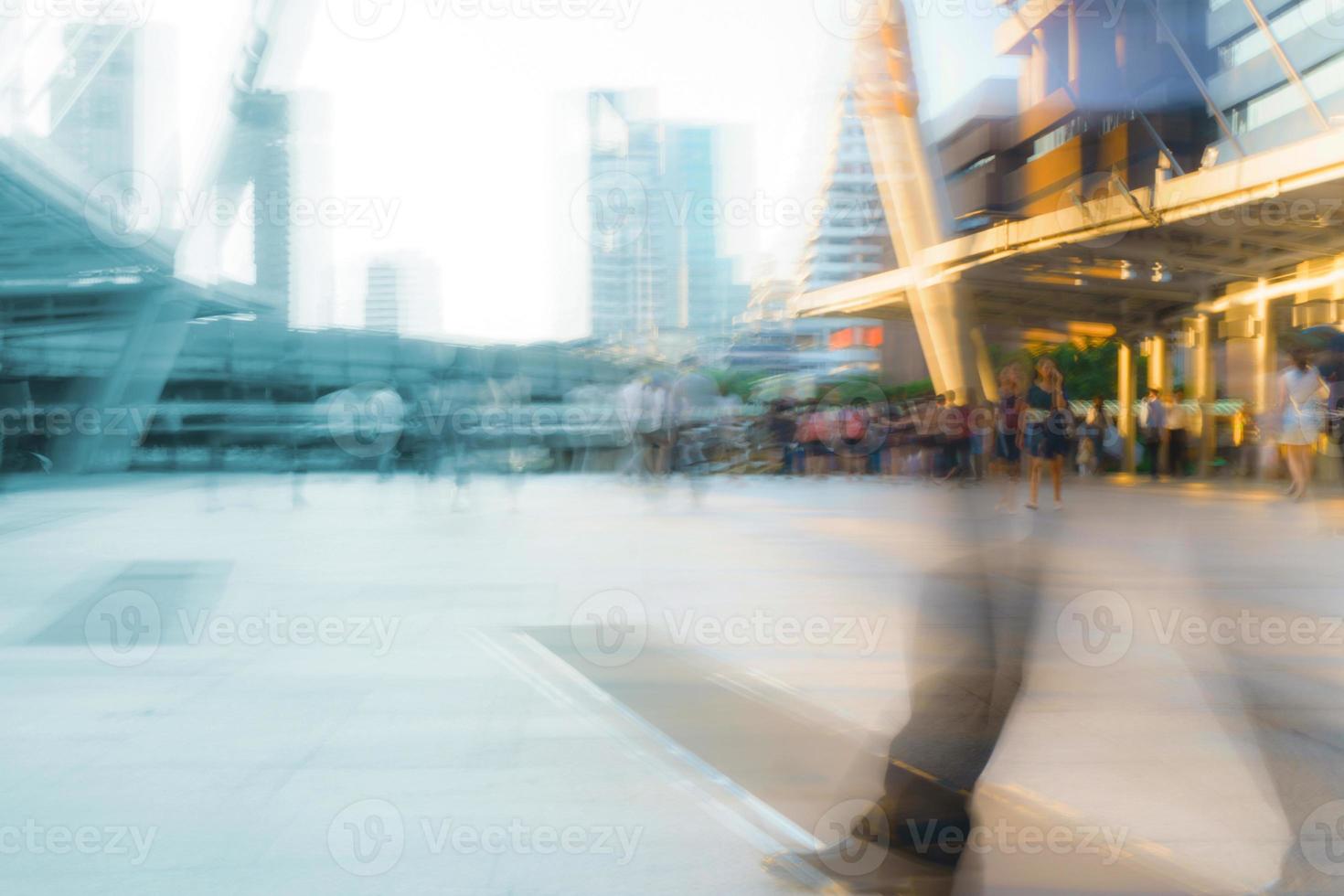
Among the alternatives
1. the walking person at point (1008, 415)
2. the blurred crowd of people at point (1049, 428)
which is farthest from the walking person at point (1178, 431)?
the walking person at point (1008, 415)

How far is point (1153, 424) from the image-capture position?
9.53 ft

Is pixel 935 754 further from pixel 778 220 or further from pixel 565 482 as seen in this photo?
pixel 565 482

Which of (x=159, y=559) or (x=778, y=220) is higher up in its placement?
(x=778, y=220)

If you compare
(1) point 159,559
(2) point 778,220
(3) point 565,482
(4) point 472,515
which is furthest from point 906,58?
(3) point 565,482

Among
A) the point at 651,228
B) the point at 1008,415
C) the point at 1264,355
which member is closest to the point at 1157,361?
the point at 1008,415

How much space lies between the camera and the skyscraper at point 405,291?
4363 mm

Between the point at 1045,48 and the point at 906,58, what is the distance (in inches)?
10.2

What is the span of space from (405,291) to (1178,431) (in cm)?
293

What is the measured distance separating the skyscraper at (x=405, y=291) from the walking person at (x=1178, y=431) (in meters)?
2.63

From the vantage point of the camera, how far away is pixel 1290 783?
311 cm

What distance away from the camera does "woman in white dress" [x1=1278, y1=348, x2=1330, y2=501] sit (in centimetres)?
338

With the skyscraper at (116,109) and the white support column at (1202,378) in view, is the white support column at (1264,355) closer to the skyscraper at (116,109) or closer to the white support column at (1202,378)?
the white support column at (1202,378)

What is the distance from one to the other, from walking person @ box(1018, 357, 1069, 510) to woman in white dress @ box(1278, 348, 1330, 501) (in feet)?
4.30

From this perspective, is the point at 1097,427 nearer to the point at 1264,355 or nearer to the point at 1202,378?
the point at 1202,378
